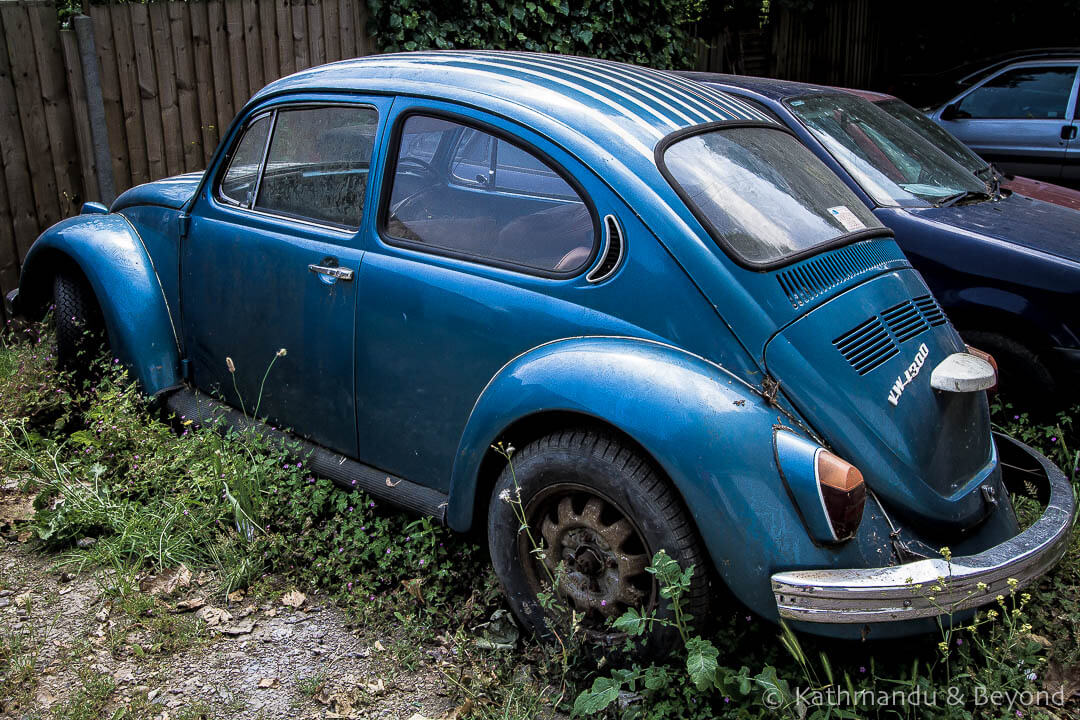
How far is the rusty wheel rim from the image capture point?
2.66 meters

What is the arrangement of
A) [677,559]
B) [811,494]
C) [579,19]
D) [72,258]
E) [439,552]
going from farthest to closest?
[579,19], [72,258], [439,552], [677,559], [811,494]

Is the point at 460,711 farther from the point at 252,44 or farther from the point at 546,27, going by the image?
the point at 546,27

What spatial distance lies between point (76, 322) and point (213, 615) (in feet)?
6.43

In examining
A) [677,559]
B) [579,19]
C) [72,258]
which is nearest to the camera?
[677,559]

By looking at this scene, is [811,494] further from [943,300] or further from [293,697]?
[943,300]

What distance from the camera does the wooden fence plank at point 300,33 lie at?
6586mm

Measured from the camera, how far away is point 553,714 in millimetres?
2682

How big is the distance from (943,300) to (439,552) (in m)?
2.83

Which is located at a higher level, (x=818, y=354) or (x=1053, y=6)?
(x=1053, y=6)

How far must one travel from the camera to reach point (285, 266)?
344 centimetres

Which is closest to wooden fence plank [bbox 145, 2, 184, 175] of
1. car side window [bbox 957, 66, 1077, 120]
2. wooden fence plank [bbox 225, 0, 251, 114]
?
wooden fence plank [bbox 225, 0, 251, 114]

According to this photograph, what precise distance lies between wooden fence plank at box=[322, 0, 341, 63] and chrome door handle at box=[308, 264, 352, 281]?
13.6ft

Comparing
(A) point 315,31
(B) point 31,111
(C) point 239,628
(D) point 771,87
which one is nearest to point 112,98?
(B) point 31,111

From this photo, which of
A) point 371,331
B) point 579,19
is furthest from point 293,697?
point 579,19
